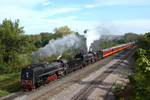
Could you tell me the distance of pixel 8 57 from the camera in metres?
26.9

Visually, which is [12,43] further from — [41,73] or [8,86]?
[41,73]

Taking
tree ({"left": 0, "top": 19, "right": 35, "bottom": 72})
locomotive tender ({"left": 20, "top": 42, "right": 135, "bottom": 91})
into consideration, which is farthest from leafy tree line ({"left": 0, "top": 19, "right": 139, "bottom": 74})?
locomotive tender ({"left": 20, "top": 42, "right": 135, "bottom": 91})

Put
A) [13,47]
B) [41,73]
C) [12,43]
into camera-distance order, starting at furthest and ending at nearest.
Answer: [13,47], [12,43], [41,73]

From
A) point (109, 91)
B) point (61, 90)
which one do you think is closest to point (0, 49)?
point (61, 90)

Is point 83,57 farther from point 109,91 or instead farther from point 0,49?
point 0,49

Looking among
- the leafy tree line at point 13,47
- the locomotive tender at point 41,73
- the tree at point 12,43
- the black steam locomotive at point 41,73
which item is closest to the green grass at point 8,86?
the locomotive tender at point 41,73

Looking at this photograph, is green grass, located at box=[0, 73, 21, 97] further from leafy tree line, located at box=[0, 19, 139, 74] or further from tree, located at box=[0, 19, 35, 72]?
tree, located at box=[0, 19, 35, 72]

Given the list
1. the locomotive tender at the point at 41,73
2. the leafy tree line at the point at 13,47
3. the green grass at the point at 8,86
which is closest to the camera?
the locomotive tender at the point at 41,73

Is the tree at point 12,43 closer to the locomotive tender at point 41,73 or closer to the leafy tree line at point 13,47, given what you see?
the leafy tree line at point 13,47

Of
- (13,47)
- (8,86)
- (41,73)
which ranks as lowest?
(8,86)

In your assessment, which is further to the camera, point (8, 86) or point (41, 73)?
point (8, 86)

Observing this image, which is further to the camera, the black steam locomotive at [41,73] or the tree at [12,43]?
the tree at [12,43]

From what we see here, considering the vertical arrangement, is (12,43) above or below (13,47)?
above

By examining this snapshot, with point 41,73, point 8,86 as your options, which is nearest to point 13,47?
point 8,86
